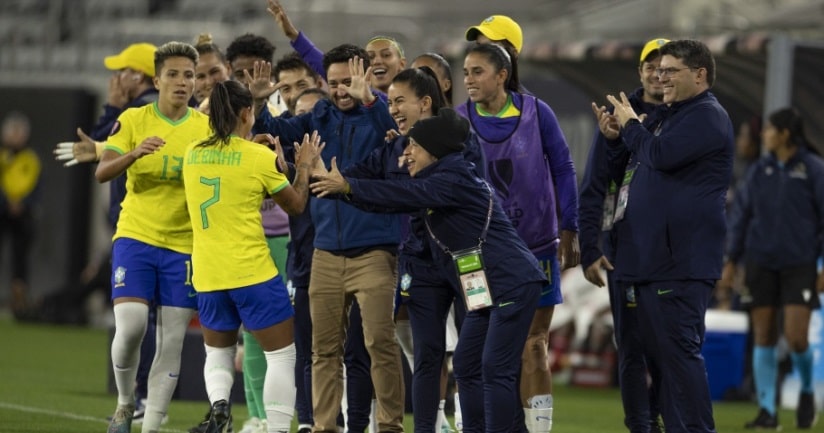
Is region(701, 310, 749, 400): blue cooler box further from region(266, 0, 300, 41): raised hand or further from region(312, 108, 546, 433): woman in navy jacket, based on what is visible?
region(312, 108, 546, 433): woman in navy jacket

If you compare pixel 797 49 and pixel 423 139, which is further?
pixel 797 49

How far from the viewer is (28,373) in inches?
556

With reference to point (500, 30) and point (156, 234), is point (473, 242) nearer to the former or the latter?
point (500, 30)

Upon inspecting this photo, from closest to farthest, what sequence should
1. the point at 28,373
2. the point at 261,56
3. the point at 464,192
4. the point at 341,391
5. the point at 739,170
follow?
the point at 464,192 → the point at 341,391 → the point at 261,56 → the point at 28,373 → the point at 739,170

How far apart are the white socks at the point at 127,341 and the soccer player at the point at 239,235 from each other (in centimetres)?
63

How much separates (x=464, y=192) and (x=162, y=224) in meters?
1.87

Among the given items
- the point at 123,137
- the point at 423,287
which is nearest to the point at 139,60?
the point at 123,137

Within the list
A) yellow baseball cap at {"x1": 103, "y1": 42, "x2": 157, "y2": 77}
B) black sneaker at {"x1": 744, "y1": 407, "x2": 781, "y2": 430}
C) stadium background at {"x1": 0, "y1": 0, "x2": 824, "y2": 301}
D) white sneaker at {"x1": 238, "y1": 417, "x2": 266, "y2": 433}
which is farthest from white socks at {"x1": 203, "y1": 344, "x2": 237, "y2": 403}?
stadium background at {"x1": 0, "y1": 0, "x2": 824, "y2": 301}

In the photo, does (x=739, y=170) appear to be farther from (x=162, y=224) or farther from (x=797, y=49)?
(x=162, y=224)

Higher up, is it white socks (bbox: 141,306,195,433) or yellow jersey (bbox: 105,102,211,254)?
yellow jersey (bbox: 105,102,211,254)

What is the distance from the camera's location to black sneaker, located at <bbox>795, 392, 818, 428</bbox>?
1189 centimetres

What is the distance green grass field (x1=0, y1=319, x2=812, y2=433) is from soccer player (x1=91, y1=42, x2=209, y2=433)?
1249 millimetres

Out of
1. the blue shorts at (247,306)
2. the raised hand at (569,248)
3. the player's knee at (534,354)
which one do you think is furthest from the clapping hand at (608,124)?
the blue shorts at (247,306)

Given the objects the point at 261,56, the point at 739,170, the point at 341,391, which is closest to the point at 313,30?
the point at 739,170
